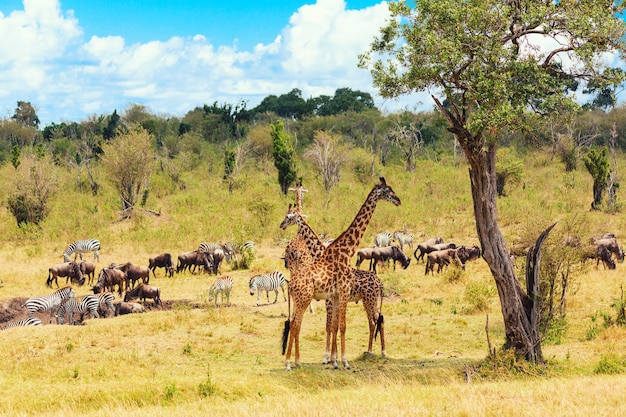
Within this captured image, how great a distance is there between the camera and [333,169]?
45688 millimetres

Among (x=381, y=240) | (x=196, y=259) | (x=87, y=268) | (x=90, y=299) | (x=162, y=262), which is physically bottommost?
(x=90, y=299)

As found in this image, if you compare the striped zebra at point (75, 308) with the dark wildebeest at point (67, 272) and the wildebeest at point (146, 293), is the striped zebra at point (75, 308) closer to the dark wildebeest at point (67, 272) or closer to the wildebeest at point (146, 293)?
the wildebeest at point (146, 293)

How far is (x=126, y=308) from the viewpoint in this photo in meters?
19.7

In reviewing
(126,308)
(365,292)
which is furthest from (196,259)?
(365,292)

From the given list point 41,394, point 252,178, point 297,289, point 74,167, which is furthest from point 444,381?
point 74,167

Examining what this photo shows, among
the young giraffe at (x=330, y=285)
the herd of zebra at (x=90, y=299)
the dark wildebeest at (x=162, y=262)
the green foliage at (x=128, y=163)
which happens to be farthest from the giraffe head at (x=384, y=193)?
the green foliage at (x=128, y=163)

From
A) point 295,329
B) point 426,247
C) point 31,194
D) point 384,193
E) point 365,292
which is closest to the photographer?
point 295,329

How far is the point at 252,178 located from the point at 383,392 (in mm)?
40940

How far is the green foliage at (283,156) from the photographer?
43500 millimetres

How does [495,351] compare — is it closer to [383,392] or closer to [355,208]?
[383,392]

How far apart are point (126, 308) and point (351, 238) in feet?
30.3

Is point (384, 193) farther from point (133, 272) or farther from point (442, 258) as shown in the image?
point (133, 272)

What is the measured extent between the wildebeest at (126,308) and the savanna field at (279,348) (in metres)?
1.03

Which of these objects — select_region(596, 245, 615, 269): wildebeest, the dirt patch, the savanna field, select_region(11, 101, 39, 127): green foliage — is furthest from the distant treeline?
the dirt patch
